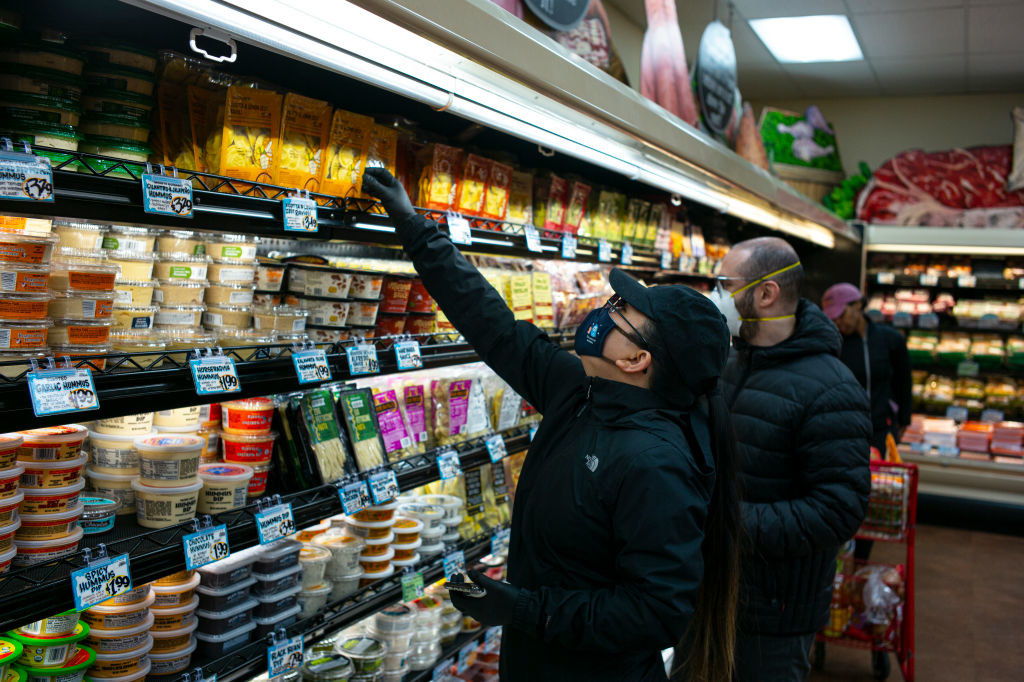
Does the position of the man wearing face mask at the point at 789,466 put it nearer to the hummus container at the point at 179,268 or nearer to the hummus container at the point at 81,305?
the hummus container at the point at 179,268

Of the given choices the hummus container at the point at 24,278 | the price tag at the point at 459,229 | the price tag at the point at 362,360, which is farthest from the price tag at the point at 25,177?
the price tag at the point at 459,229

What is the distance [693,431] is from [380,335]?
1.07 metres

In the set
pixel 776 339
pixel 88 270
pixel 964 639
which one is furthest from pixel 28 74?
pixel 964 639

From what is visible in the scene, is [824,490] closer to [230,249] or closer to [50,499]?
→ [230,249]

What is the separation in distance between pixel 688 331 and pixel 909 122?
→ 821 cm

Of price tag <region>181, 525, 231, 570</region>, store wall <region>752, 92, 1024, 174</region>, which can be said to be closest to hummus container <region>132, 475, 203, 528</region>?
price tag <region>181, 525, 231, 570</region>

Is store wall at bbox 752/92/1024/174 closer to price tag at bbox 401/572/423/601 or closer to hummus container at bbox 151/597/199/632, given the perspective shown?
price tag at bbox 401/572/423/601

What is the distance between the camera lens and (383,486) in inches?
84.8

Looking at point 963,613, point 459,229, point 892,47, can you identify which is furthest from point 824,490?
point 892,47

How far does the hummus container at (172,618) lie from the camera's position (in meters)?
1.78

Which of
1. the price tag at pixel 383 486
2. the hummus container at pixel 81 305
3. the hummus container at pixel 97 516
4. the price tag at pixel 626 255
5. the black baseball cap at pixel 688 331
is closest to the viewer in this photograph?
the hummus container at pixel 81 305

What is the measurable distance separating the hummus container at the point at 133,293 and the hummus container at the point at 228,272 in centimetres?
18

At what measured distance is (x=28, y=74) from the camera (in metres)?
1.44

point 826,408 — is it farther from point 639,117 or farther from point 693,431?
point 639,117
